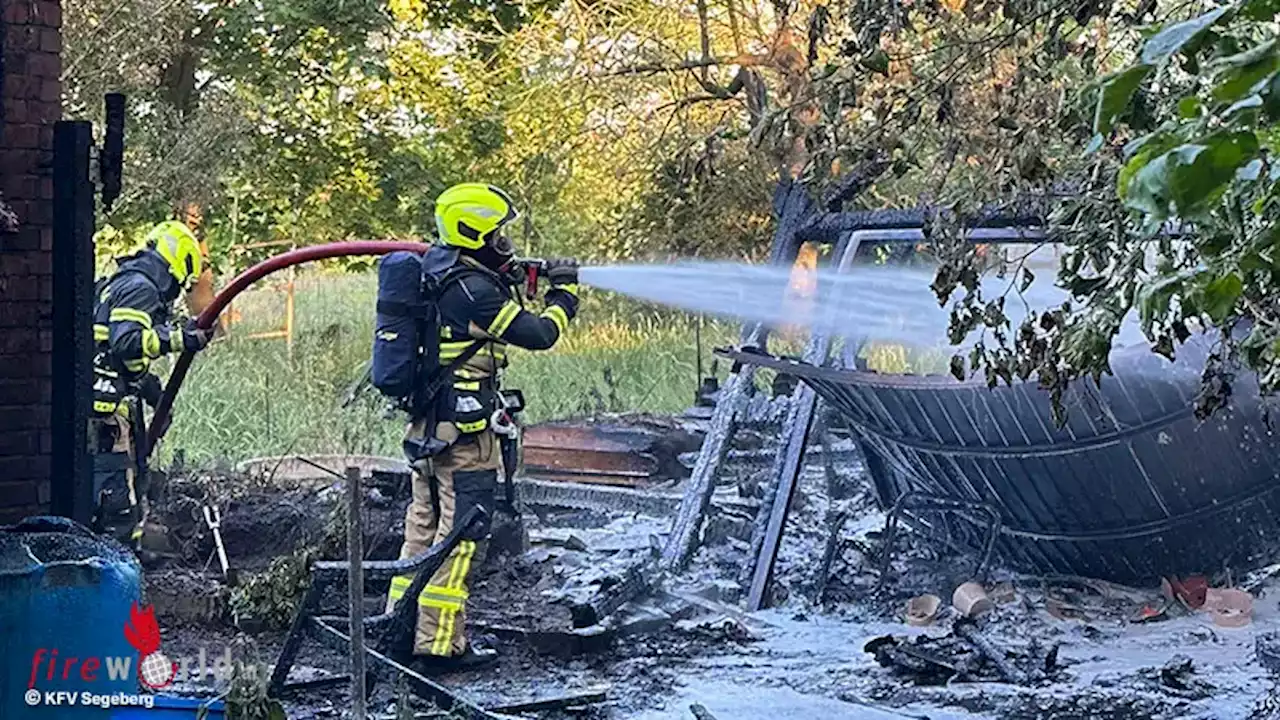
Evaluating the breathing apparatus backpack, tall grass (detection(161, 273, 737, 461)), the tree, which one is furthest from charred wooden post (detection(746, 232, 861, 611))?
Answer: the tree

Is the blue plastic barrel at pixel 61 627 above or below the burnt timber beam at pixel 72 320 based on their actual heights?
below

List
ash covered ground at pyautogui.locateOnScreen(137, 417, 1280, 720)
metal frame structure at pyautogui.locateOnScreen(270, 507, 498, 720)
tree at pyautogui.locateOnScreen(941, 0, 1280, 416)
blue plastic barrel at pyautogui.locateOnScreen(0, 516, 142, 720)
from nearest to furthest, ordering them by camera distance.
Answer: tree at pyautogui.locateOnScreen(941, 0, 1280, 416) → blue plastic barrel at pyautogui.locateOnScreen(0, 516, 142, 720) → metal frame structure at pyautogui.locateOnScreen(270, 507, 498, 720) → ash covered ground at pyautogui.locateOnScreen(137, 417, 1280, 720)

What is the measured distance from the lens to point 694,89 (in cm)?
1221

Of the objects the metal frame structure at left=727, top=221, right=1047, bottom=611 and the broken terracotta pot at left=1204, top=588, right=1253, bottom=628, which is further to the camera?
the metal frame structure at left=727, top=221, right=1047, bottom=611

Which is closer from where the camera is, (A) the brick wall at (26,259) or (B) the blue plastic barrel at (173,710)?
(B) the blue plastic barrel at (173,710)

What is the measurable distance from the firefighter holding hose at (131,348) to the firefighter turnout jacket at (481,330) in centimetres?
136

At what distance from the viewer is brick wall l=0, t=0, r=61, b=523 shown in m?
5.12

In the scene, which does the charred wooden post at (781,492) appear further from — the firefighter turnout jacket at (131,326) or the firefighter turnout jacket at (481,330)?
the firefighter turnout jacket at (131,326)

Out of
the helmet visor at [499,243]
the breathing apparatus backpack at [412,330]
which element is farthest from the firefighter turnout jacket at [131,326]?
the helmet visor at [499,243]

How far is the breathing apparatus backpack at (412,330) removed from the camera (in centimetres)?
612

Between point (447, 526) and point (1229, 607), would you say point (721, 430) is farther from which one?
point (1229, 607)

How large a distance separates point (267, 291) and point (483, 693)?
11543mm

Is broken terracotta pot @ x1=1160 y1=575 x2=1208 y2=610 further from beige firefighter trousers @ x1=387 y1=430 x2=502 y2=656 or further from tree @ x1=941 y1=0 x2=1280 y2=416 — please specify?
tree @ x1=941 y1=0 x2=1280 y2=416

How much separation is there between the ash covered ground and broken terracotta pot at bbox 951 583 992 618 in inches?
3.1
